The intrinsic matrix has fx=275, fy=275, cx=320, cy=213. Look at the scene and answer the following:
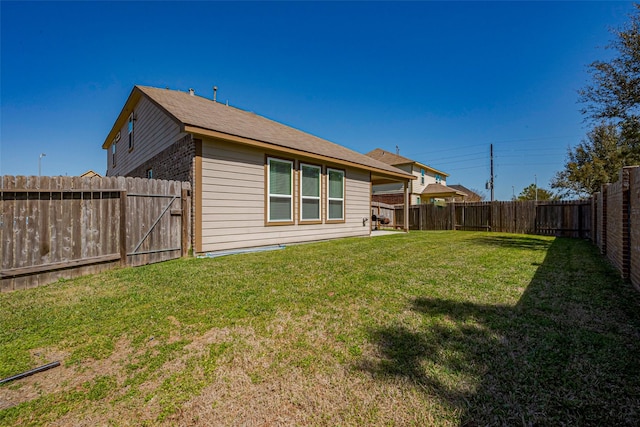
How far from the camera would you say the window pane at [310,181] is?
8.85 metres

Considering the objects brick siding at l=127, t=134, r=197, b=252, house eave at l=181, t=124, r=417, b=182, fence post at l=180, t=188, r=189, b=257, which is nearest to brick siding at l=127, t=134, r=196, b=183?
brick siding at l=127, t=134, r=197, b=252

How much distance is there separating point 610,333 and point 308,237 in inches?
285

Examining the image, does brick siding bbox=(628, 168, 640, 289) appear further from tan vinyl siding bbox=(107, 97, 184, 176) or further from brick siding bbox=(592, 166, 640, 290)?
tan vinyl siding bbox=(107, 97, 184, 176)

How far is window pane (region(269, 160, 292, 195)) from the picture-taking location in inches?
315

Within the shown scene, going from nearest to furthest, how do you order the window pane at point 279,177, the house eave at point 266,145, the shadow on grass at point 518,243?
1. the house eave at point 266,145
2. the window pane at point 279,177
3. the shadow on grass at point 518,243

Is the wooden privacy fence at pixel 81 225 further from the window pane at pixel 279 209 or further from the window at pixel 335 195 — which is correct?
the window at pixel 335 195

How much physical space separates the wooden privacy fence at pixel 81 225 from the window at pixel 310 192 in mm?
3631

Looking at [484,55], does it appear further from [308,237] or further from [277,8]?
[308,237]

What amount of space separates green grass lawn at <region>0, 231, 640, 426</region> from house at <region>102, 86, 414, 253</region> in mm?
2927

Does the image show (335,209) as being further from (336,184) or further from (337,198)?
(336,184)

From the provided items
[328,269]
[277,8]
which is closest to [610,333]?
[328,269]

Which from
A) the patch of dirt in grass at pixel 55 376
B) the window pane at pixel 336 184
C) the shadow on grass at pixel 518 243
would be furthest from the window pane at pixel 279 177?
the shadow on grass at pixel 518 243

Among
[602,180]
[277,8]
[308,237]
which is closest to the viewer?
[308,237]

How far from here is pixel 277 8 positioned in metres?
10.0
